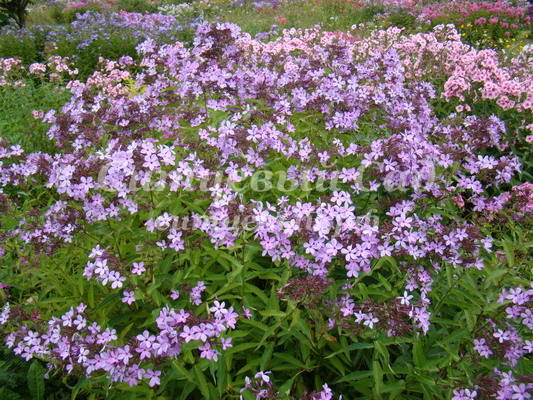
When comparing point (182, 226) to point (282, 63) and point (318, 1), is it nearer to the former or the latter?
point (282, 63)

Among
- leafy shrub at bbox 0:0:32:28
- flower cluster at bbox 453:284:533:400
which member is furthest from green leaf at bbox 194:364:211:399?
leafy shrub at bbox 0:0:32:28

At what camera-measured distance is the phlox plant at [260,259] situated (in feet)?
7.47

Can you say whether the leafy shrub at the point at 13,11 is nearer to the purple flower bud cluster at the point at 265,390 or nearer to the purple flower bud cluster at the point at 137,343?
the purple flower bud cluster at the point at 137,343

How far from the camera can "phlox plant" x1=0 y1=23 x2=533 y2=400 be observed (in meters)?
2.28

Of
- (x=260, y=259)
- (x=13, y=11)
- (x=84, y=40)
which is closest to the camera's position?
(x=260, y=259)

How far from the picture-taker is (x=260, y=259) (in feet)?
10.1

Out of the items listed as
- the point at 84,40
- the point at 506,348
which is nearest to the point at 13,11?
the point at 84,40

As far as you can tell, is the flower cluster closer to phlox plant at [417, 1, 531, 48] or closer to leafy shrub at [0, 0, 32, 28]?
phlox plant at [417, 1, 531, 48]

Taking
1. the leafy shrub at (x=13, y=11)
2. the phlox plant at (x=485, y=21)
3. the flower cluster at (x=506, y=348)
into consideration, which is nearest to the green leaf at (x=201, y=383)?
the flower cluster at (x=506, y=348)

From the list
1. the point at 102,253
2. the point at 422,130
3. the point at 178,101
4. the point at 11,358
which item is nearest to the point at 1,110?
the point at 178,101

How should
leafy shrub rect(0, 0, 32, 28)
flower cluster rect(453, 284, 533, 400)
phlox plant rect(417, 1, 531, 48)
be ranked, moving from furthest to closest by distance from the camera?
leafy shrub rect(0, 0, 32, 28)
phlox plant rect(417, 1, 531, 48)
flower cluster rect(453, 284, 533, 400)

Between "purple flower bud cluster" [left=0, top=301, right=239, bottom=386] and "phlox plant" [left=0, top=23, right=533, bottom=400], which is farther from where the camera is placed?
"phlox plant" [left=0, top=23, right=533, bottom=400]

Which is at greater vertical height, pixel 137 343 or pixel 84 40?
pixel 137 343

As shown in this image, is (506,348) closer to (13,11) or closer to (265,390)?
(265,390)
